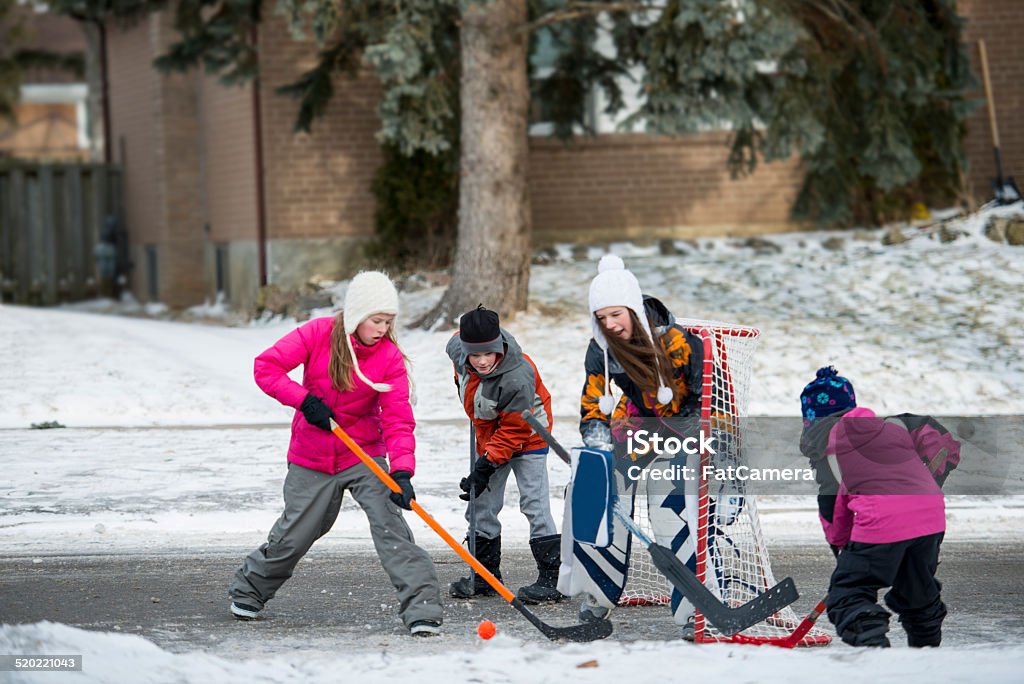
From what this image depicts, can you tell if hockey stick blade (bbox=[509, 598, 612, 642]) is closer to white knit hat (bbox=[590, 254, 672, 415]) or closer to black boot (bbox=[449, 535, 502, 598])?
white knit hat (bbox=[590, 254, 672, 415])

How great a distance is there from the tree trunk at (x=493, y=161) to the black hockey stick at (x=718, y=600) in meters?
8.29

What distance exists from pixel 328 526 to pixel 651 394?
1.74m

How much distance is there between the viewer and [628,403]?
626cm

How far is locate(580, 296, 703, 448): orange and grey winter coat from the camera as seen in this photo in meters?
6.09

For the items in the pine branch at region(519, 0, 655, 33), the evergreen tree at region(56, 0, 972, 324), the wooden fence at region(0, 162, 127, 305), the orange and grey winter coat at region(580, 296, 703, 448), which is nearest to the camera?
the orange and grey winter coat at region(580, 296, 703, 448)

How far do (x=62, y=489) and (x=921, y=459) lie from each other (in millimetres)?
6408

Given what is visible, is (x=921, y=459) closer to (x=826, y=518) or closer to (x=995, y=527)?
(x=826, y=518)

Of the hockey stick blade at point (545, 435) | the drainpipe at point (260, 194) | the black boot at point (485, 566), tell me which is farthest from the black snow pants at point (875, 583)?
the drainpipe at point (260, 194)

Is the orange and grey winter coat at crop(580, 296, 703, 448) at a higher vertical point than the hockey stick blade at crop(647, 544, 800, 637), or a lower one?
higher

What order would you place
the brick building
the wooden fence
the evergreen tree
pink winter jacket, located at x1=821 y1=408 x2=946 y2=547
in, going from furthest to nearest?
the wooden fence → the brick building → the evergreen tree → pink winter jacket, located at x1=821 y1=408 x2=946 y2=547

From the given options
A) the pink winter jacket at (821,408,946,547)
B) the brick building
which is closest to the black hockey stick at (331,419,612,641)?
the pink winter jacket at (821,408,946,547)

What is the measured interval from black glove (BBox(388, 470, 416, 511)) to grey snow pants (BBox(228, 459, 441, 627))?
19 centimetres

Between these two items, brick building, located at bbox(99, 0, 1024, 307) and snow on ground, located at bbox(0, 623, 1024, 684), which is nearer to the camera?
snow on ground, located at bbox(0, 623, 1024, 684)

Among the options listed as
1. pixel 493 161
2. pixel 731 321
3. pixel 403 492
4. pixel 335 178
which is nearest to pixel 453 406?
pixel 493 161
